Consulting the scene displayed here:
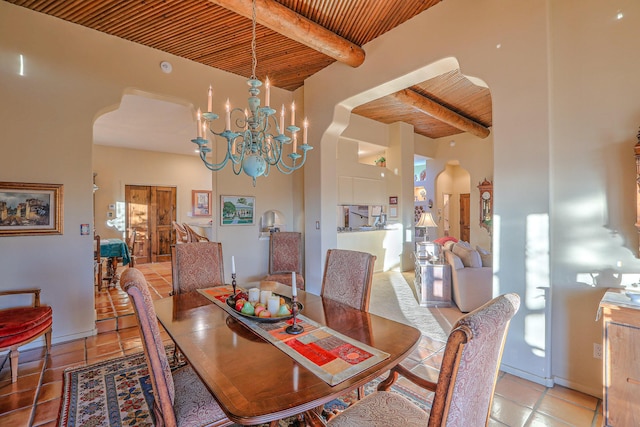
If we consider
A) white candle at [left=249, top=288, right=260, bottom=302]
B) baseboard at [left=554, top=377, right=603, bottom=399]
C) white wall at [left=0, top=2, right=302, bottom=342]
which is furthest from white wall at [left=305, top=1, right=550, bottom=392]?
white wall at [left=0, top=2, right=302, bottom=342]

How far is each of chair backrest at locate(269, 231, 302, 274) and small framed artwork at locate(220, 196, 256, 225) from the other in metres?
0.47

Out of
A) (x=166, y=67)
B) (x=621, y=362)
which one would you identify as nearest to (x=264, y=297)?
(x=621, y=362)

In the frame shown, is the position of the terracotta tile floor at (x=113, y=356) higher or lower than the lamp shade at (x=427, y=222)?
lower

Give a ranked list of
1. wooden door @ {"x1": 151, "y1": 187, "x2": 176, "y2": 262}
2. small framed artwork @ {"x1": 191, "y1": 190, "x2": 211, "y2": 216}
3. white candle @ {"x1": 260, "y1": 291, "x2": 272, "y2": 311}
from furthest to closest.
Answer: small framed artwork @ {"x1": 191, "y1": 190, "x2": 211, "y2": 216} → wooden door @ {"x1": 151, "y1": 187, "x2": 176, "y2": 262} → white candle @ {"x1": 260, "y1": 291, "x2": 272, "y2": 311}

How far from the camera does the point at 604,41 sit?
210cm

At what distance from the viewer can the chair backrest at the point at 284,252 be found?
436cm

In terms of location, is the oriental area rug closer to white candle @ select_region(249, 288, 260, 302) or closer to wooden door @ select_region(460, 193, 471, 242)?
white candle @ select_region(249, 288, 260, 302)

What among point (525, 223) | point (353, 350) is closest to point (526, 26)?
point (525, 223)

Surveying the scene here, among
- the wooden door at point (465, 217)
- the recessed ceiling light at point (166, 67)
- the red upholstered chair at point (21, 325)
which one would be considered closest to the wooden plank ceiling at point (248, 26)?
the recessed ceiling light at point (166, 67)

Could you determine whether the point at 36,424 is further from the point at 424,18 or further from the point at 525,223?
the point at 424,18

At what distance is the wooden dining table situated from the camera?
1.00 metres

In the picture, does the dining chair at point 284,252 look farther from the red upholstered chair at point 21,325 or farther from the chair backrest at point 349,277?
the red upholstered chair at point 21,325

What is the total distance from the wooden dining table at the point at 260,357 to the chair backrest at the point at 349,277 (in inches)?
4.8

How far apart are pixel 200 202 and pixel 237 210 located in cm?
458
